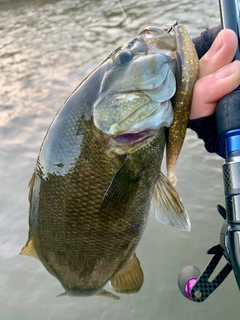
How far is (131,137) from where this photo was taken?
1009 millimetres

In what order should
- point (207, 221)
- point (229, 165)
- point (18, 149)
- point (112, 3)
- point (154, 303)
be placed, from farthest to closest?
point (112, 3)
point (18, 149)
point (207, 221)
point (154, 303)
point (229, 165)

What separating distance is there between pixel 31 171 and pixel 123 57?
10.3ft

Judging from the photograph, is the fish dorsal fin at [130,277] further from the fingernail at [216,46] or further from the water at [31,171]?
the water at [31,171]

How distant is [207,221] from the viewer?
2980 mm

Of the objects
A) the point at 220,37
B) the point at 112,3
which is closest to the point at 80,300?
the point at 220,37

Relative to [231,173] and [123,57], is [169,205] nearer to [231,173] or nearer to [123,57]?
[231,173]

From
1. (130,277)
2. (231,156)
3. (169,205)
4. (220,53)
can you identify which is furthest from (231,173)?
(130,277)

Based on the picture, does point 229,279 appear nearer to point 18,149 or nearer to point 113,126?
point 113,126

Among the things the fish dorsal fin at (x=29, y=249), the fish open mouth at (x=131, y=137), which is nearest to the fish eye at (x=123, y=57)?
the fish open mouth at (x=131, y=137)

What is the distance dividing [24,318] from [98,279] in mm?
1643

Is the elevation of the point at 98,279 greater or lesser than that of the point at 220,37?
lesser

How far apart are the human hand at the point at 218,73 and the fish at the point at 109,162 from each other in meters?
0.05

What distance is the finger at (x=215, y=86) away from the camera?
1.00 meters

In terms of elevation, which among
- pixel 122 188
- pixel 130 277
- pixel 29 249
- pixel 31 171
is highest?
pixel 122 188
